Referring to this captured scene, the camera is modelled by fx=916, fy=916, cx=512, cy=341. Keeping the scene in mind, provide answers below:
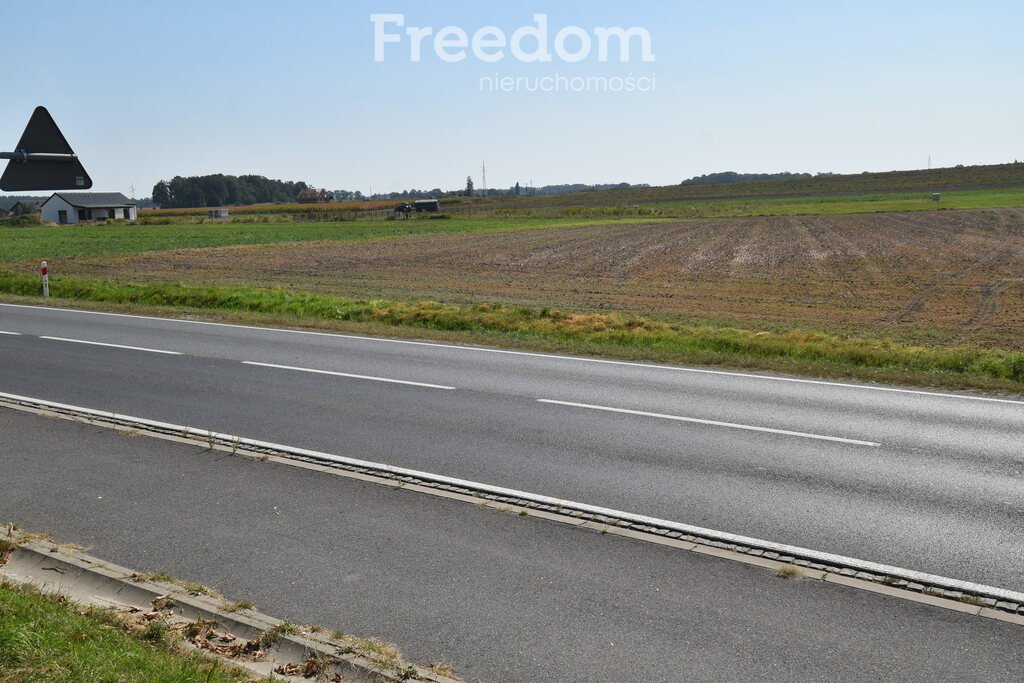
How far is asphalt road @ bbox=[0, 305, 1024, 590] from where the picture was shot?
7.40 meters

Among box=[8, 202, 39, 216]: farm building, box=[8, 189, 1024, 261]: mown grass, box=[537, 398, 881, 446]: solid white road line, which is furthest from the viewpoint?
box=[8, 202, 39, 216]: farm building

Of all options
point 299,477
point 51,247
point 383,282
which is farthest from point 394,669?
point 51,247

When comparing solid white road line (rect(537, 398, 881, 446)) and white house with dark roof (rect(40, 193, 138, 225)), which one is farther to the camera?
white house with dark roof (rect(40, 193, 138, 225))

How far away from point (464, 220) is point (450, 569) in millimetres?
84037

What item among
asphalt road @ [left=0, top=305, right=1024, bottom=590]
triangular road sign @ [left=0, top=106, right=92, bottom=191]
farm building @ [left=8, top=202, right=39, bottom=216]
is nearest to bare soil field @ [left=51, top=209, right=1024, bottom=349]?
asphalt road @ [left=0, top=305, right=1024, bottom=590]

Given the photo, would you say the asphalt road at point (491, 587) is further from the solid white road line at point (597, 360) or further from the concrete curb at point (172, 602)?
the solid white road line at point (597, 360)

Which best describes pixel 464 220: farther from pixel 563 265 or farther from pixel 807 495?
pixel 807 495

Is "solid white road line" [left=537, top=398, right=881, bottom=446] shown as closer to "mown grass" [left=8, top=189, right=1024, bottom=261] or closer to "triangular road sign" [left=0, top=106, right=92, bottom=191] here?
"triangular road sign" [left=0, top=106, right=92, bottom=191]

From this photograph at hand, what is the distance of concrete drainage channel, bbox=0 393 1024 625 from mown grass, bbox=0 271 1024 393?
750 cm

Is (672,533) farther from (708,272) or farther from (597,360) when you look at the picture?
(708,272)

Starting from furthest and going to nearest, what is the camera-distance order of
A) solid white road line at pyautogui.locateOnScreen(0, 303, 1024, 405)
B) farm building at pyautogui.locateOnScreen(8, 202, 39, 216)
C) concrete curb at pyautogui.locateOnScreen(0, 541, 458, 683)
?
farm building at pyautogui.locateOnScreen(8, 202, 39, 216) < solid white road line at pyautogui.locateOnScreen(0, 303, 1024, 405) < concrete curb at pyautogui.locateOnScreen(0, 541, 458, 683)

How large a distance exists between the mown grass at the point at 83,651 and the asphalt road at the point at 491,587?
2.95 feet

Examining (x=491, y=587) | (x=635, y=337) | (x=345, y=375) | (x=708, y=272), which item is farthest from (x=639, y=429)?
(x=708, y=272)

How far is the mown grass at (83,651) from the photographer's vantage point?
4.38m
